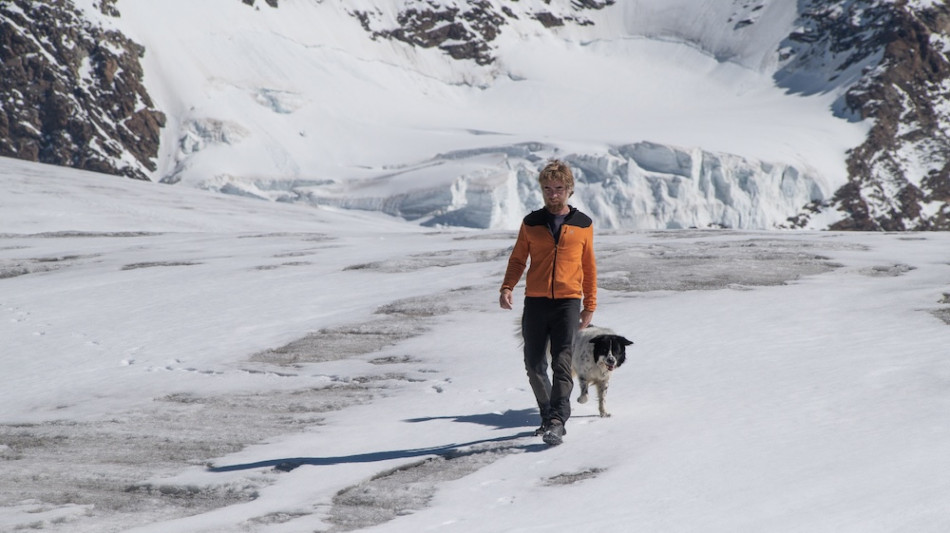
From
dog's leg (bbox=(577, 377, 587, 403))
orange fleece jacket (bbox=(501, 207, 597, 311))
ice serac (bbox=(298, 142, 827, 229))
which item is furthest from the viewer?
ice serac (bbox=(298, 142, 827, 229))

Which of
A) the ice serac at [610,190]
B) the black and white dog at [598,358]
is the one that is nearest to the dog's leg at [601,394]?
the black and white dog at [598,358]

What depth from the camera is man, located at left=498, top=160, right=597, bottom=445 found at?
7.27 meters

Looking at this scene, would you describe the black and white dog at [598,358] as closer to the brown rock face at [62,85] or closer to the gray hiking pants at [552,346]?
the gray hiking pants at [552,346]

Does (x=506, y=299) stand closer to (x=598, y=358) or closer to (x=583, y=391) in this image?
(x=598, y=358)

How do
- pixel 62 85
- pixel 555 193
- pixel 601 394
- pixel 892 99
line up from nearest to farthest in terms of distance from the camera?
pixel 555 193 < pixel 601 394 < pixel 62 85 < pixel 892 99

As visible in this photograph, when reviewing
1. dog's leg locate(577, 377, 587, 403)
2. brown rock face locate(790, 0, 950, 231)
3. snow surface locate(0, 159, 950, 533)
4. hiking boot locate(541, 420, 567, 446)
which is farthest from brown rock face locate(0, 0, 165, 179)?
hiking boot locate(541, 420, 567, 446)

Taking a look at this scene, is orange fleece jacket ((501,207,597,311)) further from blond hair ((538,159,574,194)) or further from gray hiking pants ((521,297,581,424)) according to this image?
blond hair ((538,159,574,194))

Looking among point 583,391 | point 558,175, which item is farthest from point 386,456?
point 558,175

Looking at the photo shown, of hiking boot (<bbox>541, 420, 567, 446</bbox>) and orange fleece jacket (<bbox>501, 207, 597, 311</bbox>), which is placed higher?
orange fleece jacket (<bbox>501, 207, 597, 311</bbox>)

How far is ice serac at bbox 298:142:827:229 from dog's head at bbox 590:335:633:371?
89613 mm

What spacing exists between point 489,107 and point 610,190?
6085cm

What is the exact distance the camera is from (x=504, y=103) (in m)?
164

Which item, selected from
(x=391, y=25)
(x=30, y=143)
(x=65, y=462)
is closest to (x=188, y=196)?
(x=65, y=462)

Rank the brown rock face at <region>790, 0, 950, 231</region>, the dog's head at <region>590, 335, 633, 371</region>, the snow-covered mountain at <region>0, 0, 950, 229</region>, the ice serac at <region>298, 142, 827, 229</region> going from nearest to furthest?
the dog's head at <region>590, 335, 633, 371</region>, the ice serac at <region>298, 142, 827, 229</region>, the snow-covered mountain at <region>0, 0, 950, 229</region>, the brown rock face at <region>790, 0, 950, 231</region>
